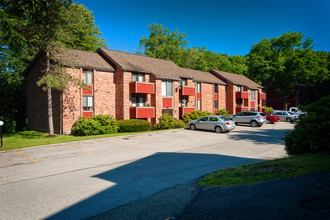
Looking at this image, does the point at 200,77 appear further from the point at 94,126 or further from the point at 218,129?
the point at 94,126

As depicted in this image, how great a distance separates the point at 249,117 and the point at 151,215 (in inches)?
982

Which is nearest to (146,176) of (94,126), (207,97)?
(94,126)

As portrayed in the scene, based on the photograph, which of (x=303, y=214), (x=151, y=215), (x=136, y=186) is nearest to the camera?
(x=303, y=214)

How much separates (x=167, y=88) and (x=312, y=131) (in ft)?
70.3

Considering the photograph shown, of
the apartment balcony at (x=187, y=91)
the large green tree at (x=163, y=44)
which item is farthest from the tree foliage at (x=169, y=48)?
the apartment balcony at (x=187, y=91)

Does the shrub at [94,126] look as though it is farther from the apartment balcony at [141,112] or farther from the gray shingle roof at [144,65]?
the gray shingle roof at [144,65]

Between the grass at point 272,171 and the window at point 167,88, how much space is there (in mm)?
20911

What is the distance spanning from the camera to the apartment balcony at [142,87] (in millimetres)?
24203

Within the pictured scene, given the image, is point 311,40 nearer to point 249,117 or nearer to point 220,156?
point 249,117

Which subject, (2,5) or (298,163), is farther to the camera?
(2,5)

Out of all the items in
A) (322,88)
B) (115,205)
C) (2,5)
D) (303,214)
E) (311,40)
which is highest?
(311,40)

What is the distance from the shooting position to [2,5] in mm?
17078

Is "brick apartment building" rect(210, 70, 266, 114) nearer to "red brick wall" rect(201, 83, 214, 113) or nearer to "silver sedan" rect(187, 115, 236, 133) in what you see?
"red brick wall" rect(201, 83, 214, 113)

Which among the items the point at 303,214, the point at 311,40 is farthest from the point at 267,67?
the point at 303,214
